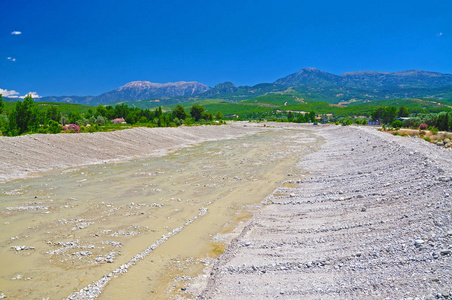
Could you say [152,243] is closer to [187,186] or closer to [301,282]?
[301,282]

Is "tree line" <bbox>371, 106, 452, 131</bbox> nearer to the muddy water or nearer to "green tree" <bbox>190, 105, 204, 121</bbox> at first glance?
the muddy water

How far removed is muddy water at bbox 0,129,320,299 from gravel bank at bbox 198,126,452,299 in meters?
1.58

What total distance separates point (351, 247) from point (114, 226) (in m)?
9.13

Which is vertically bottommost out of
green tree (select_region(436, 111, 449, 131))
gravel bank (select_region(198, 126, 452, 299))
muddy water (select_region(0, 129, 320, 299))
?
muddy water (select_region(0, 129, 320, 299))

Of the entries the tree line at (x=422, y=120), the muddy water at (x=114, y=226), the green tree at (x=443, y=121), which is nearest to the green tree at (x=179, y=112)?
the tree line at (x=422, y=120)

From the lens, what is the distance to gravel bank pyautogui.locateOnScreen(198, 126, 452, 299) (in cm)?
594

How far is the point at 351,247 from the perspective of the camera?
7.85 meters

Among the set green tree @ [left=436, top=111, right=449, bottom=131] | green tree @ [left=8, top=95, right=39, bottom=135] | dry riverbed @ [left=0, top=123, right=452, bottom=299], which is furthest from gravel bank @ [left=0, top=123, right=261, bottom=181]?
green tree @ [left=436, top=111, right=449, bottom=131]

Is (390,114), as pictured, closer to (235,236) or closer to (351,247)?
(235,236)

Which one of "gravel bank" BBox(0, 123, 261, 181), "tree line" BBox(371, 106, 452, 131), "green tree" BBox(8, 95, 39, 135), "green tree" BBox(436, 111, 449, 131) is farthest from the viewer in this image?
"tree line" BBox(371, 106, 452, 131)

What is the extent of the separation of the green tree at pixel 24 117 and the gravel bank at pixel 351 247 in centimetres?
3945

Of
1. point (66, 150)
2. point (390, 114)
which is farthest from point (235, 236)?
point (390, 114)

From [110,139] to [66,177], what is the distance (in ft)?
56.1

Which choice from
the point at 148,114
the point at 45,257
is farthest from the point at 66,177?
the point at 148,114
